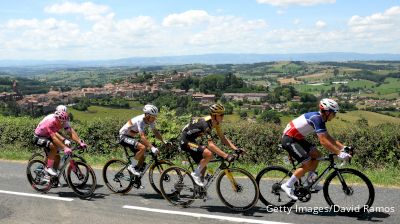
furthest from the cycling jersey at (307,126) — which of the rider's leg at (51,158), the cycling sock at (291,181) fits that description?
the rider's leg at (51,158)

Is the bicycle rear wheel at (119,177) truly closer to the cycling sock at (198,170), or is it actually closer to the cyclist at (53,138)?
Result: the cyclist at (53,138)

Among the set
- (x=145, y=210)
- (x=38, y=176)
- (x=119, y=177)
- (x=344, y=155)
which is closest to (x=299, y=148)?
(x=344, y=155)

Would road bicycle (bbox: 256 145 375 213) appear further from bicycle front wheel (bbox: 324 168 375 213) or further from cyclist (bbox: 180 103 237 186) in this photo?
cyclist (bbox: 180 103 237 186)

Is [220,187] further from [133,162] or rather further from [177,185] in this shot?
[133,162]

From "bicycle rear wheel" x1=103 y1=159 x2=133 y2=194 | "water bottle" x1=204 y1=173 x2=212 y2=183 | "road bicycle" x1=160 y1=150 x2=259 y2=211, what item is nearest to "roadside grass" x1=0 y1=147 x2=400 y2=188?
"water bottle" x1=204 y1=173 x2=212 y2=183

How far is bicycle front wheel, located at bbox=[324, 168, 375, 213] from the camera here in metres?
7.05

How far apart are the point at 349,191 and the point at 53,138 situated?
6.15 meters

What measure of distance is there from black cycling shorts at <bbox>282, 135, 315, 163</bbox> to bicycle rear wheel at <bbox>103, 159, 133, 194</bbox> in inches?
139

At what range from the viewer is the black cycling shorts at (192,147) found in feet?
25.7

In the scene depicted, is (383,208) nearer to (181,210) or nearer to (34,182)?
(181,210)

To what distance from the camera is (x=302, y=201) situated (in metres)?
7.57

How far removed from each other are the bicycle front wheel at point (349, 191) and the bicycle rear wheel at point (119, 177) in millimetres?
4178

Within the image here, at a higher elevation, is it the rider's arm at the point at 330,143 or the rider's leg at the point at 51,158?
the rider's arm at the point at 330,143

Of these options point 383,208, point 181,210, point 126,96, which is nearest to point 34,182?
point 181,210
